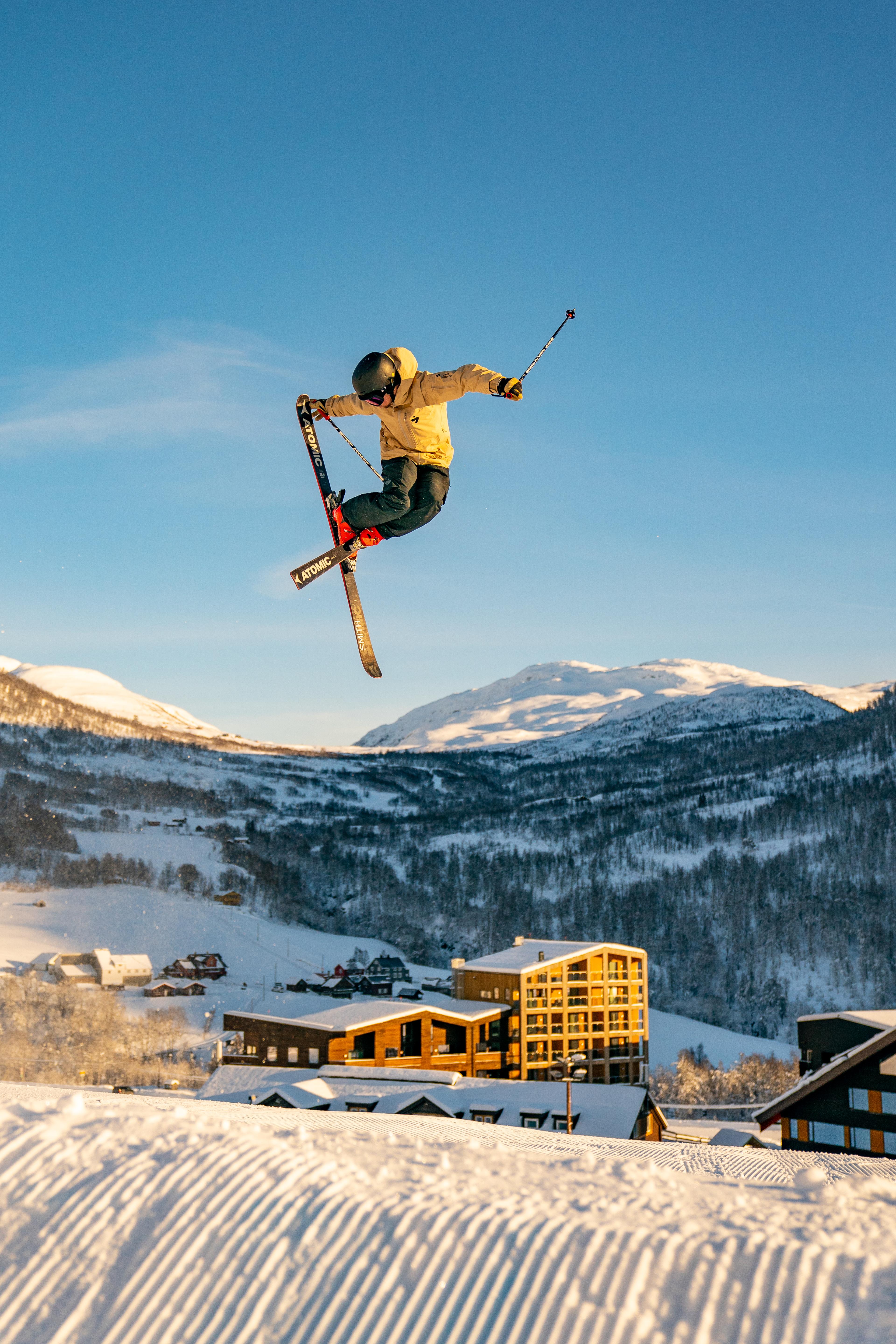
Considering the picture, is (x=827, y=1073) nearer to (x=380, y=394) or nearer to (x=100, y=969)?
(x=380, y=394)

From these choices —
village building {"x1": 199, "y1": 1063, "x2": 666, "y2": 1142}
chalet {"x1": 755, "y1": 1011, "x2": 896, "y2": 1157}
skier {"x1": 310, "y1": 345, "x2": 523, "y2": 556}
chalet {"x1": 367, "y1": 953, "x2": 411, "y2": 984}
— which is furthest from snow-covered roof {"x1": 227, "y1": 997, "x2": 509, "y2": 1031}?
chalet {"x1": 367, "y1": 953, "x2": 411, "y2": 984}

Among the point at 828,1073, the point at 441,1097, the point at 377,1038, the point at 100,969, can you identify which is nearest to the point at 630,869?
the point at 100,969

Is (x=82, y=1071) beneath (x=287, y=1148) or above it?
beneath

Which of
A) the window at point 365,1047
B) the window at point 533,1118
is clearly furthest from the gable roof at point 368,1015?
the window at point 533,1118

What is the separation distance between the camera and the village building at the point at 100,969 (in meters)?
82.3

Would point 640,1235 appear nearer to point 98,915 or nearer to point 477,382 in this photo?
point 477,382

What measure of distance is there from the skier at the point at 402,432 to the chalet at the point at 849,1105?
59.6 feet

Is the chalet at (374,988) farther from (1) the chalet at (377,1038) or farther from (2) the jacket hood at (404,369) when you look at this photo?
(2) the jacket hood at (404,369)

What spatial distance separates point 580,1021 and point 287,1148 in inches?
1911

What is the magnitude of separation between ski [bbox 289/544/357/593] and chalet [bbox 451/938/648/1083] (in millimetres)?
42805

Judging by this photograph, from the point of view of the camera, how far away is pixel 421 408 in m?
8.70

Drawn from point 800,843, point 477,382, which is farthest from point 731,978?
point 477,382

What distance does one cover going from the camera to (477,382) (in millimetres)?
8180

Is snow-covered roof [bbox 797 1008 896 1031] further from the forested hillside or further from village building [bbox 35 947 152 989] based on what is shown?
the forested hillside
